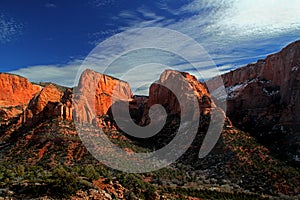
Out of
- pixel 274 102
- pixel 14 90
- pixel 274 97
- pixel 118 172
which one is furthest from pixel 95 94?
pixel 14 90

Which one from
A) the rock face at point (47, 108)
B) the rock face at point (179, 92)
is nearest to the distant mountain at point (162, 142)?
the rock face at point (47, 108)

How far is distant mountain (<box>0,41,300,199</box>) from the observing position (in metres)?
27.3

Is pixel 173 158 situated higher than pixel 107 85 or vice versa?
pixel 107 85

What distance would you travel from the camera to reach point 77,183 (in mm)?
22969

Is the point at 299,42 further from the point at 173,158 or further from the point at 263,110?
the point at 173,158

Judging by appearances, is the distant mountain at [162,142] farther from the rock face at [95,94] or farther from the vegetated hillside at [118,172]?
the rock face at [95,94]

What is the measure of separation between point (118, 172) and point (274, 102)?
58.9m

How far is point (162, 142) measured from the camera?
6744 cm

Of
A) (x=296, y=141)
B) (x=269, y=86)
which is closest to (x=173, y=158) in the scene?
(x=296, y=141)

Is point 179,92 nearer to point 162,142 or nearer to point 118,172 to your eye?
Result: point 162,142

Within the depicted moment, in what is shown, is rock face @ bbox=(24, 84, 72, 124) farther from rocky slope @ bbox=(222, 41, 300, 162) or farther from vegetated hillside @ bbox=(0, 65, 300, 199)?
rocky slope @ bbox=(222, 41, 300, 162)

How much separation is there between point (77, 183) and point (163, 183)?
69.5 ft

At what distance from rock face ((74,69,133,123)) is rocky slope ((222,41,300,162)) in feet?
125

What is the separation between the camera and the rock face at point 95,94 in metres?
66.8
